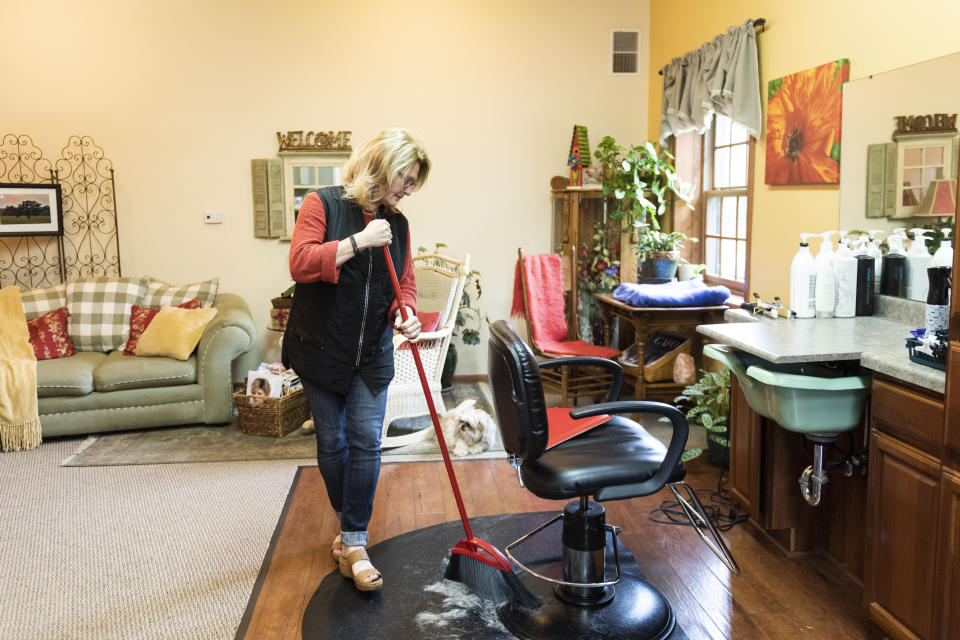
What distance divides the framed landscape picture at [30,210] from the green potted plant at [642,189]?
3364 millimetres

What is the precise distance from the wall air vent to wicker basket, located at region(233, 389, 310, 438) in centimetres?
303

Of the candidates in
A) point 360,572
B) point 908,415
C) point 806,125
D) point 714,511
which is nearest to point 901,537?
point 908,415

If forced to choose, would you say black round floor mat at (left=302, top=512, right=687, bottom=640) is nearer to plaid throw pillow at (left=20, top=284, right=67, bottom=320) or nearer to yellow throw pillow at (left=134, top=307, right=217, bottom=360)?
yellow throw pillow at (left=134, top=307, right=217, bottom=360)

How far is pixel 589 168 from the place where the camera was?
5508mm

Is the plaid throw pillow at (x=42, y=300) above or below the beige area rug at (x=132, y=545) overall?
above

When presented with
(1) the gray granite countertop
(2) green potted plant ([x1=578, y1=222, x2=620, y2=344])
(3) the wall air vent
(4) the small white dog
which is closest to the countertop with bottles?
(1) the gray granite countertop

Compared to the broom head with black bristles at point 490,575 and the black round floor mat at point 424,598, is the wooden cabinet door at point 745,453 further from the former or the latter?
the broom head with black bristles at point 490,575

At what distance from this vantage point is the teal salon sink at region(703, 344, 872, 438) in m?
2.38

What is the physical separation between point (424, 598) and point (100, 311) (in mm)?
3243

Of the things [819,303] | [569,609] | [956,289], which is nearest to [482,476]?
[569,609]

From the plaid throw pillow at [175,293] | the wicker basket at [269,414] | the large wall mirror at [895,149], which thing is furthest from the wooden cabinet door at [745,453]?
the plaid throw pillow at [175,293]

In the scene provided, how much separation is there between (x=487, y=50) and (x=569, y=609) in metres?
4.04

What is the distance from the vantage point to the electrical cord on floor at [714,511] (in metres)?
3.18

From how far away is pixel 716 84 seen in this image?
4.30 metres
